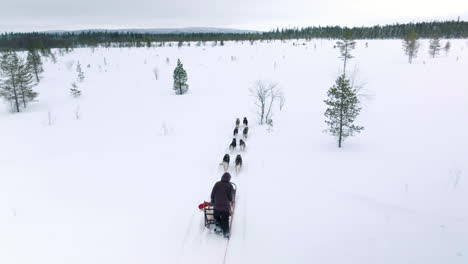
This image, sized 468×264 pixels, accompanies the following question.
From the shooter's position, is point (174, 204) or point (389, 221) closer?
point (389, 221)

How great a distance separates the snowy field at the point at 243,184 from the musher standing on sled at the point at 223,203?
0.42m

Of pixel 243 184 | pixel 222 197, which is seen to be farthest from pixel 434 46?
pixel 222 197

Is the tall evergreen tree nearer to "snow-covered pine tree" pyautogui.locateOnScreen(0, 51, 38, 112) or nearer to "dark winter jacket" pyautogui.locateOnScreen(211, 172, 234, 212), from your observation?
"snow-covered pine tree" pyautogui.locateOnScreen(0, 51, 38, 112)

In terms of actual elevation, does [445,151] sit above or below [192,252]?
above

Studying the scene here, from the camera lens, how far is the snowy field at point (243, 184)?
6355mm

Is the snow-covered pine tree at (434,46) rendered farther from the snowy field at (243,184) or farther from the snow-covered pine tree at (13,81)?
the snow-covered pine tree at (13,81)

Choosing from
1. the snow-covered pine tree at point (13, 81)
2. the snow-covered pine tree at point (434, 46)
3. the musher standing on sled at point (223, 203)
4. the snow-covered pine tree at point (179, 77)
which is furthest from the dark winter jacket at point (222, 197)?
the snow-covered pine tree at point (434, 46)

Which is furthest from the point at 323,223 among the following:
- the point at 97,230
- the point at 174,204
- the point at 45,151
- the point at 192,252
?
the point at 45,151

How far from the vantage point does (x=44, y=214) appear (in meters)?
7.76

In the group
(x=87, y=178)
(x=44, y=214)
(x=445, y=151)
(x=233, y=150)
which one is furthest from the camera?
(x=233, y=150)

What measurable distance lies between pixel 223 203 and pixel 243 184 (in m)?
3.10

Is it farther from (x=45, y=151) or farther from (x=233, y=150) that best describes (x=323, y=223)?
(x=45, y=151)

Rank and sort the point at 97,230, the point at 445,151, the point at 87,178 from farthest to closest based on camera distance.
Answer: the point at 445,151
the point at 87,178
the point at 97,230

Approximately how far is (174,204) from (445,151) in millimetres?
11266
